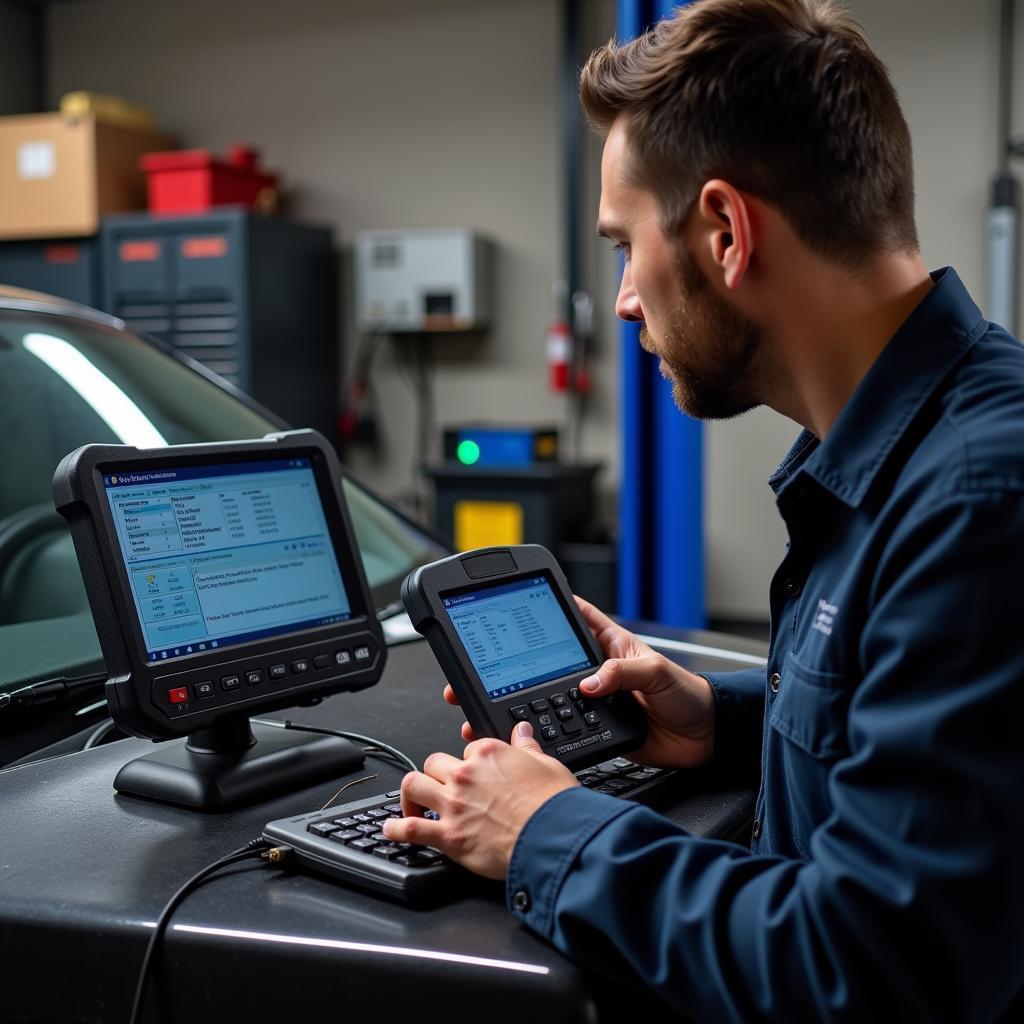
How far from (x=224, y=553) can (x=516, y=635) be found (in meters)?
0.27

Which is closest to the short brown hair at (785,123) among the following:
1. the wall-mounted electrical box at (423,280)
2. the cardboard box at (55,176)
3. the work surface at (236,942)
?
the work surface at (236,942)

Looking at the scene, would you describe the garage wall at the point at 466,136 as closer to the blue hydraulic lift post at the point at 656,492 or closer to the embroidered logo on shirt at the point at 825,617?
the blue hydraulic lift post at the point at 656,492

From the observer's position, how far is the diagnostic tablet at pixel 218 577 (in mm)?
935

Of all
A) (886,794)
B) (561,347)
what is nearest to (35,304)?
(886,794)

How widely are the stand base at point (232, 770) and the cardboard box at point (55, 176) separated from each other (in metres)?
3.43

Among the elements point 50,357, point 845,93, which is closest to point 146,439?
point 50,357

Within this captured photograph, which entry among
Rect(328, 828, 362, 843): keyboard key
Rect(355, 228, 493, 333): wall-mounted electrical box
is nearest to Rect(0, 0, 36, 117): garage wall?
Rect(355, 228, 493, 333): wall-mounted electrical box

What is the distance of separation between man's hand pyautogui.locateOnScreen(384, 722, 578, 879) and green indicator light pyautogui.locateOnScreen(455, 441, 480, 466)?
2854 millimetres

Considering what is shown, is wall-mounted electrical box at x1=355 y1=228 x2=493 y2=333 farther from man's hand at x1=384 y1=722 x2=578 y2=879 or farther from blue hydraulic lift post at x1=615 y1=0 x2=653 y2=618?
man's hand at x1=384 y1=722 x2=578 y2=879

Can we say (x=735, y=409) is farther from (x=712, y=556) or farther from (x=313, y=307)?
(x=313, y=307)

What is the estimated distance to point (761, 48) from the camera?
0.85 meters

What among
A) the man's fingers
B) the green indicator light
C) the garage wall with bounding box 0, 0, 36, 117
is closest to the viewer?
the man's fingers

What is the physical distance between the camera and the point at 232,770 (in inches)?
39.3

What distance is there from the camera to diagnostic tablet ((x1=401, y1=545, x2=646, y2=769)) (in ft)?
3.13
